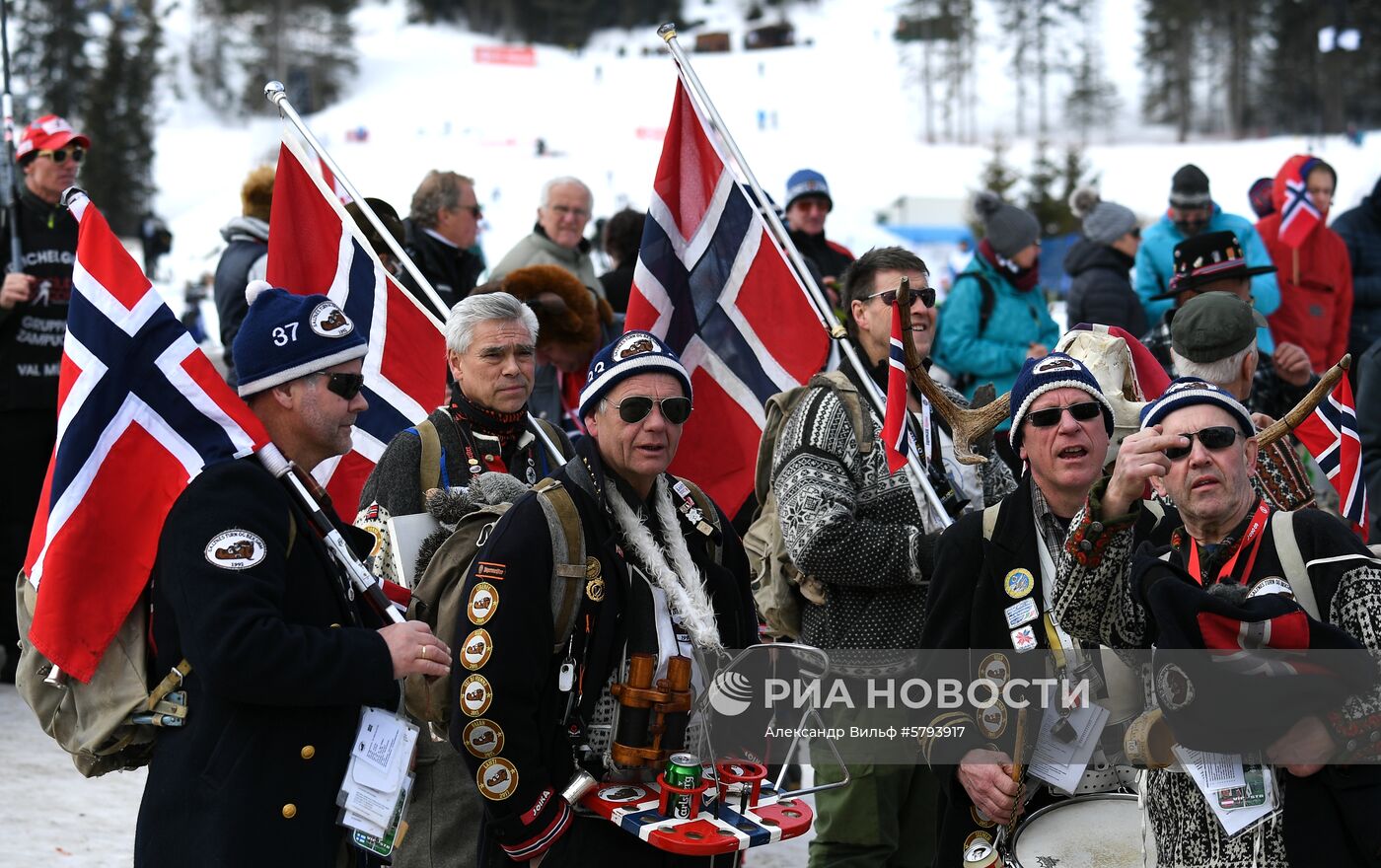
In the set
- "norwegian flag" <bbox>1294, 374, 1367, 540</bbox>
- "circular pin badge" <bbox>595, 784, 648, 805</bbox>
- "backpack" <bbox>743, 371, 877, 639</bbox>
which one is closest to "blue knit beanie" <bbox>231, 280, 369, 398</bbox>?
"circular pin badge" <bbox>595, 784, 648, 805</bbox>

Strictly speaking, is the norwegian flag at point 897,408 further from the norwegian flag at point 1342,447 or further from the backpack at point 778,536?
the norwegian flag at point 1342,447

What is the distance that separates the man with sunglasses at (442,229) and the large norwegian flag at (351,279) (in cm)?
164

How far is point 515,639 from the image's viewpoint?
3814 millimetres

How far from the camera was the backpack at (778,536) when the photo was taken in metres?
5.16

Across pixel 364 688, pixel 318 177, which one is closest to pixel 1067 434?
pixel 364 688

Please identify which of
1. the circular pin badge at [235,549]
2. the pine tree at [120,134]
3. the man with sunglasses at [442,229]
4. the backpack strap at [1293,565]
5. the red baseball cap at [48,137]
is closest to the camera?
the backpack strap at [1293,565]

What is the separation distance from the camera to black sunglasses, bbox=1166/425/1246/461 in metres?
3.62

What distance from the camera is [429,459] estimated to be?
17.4ft

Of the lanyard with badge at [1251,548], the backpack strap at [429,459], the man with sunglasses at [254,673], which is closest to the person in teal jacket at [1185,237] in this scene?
the backpack strap at [429,459]

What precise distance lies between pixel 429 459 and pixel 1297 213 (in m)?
6.36

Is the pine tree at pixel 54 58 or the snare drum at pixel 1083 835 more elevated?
the pine tree at pixel 54 58

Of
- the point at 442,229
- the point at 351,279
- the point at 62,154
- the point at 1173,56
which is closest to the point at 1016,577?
the point at 351,279

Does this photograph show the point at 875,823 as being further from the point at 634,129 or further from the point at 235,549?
the point at 634,129

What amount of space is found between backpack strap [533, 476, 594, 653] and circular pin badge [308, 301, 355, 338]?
66cm
